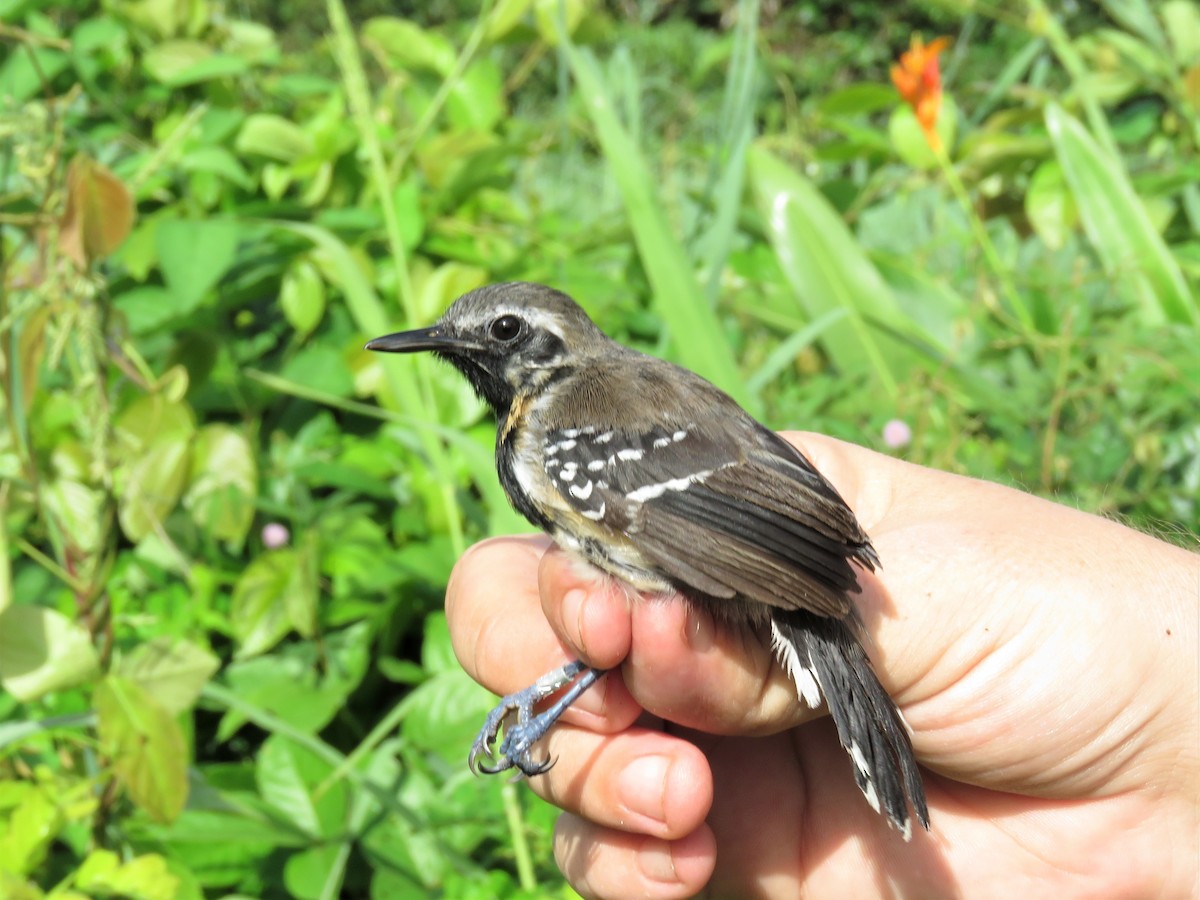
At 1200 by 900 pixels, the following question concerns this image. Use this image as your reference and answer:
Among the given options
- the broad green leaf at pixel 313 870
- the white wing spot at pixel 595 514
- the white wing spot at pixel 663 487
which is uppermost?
the white wing spot at pixel 663 487

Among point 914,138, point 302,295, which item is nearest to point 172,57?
point 302,295

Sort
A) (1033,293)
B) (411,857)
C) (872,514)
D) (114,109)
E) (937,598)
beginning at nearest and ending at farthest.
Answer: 1. (937,598)
2. (872,514)
3. (411,857)
4. (1033,293)
5. (114,109)

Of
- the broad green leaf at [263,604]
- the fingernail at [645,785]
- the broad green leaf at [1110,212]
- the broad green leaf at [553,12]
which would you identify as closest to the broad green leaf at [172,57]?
the broad green leaf at [553,12]

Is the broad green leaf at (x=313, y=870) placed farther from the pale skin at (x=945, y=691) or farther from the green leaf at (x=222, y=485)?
the green leaf at (x=222, y=485)

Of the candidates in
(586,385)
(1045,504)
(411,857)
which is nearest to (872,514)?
(1045,504)

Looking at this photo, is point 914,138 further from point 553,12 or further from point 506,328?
point 506,328

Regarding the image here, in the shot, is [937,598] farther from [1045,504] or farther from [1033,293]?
[1033,293]

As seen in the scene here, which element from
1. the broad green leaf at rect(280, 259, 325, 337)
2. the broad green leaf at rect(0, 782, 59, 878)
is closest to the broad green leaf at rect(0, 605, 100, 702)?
the broad green leaf at rect(0, 782, 59, 878)
